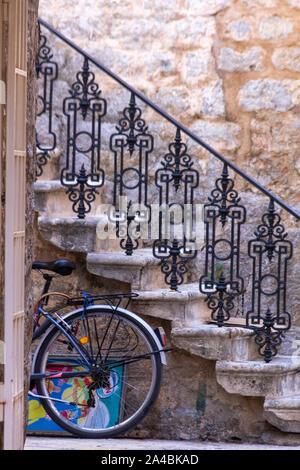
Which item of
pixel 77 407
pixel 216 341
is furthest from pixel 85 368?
pixel 216 341

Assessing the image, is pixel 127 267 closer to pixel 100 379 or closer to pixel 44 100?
pixel 100 379

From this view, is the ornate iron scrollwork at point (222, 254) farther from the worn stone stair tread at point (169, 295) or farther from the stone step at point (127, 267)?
the stone step at point (127, 267)

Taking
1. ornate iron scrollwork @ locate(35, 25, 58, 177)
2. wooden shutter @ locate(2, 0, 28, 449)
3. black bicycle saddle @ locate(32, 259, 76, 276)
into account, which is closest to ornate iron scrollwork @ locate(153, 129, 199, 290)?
black bicycle saddle @ locate(32, 259, 76, 276)

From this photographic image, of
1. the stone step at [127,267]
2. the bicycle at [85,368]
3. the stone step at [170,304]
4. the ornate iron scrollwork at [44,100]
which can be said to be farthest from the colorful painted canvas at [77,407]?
the ornate iron scrollwork at [44,100]

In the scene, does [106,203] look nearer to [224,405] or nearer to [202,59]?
[202,59]

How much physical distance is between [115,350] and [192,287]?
705mm

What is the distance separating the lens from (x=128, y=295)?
4.48 m

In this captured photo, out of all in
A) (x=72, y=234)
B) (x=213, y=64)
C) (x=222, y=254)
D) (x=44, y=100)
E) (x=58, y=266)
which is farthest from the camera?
(x=213, y=64)

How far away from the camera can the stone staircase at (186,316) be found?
446cm

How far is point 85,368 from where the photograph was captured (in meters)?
4.48

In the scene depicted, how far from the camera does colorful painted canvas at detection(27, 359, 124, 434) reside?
462 cm

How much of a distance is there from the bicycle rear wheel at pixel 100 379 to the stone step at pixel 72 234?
19.0 inches

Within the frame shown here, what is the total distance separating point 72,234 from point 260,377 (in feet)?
5.03
